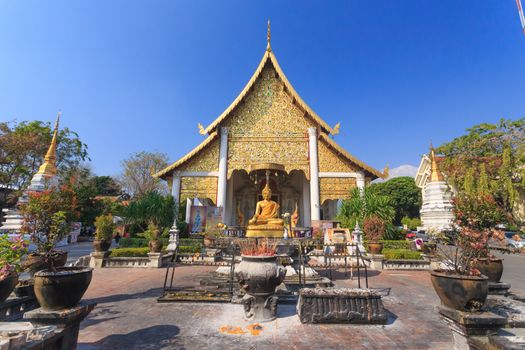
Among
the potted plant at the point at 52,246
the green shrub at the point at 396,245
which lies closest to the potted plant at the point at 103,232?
the potted plant at the point at 52,246

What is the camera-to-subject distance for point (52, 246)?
11.3 ft

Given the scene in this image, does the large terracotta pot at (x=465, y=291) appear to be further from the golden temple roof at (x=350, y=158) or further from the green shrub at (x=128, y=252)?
the golden temple roof at (x=350, y=158)

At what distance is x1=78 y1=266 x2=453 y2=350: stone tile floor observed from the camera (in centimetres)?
316

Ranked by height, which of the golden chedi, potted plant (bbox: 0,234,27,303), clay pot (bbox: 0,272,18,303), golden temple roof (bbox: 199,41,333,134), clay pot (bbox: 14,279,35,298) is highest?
golden temple roof (bbox: 199,41,333,134)

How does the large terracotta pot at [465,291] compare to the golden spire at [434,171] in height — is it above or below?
below

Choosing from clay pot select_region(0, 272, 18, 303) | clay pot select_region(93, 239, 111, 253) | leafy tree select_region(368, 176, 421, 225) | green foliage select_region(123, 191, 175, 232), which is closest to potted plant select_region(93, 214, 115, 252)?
clay pot select_region(93, 239, 111, 253)

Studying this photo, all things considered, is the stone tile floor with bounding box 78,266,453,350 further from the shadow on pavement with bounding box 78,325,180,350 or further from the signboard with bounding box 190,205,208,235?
the signboard with bounding box 190,205,208,235

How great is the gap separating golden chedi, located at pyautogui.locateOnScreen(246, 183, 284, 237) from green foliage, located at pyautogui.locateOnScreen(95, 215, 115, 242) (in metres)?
4.41

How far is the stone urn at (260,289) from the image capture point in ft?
13.0

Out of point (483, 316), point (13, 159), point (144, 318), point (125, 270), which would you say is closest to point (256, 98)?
point (125, 270)

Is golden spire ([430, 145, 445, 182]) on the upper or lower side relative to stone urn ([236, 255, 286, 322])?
upper

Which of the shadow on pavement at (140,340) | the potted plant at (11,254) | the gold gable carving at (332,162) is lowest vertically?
the shadow on pavement at (140,340)

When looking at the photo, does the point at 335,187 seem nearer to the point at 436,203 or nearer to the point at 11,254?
the point at 436,203

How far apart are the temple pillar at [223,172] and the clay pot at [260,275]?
10.7m
